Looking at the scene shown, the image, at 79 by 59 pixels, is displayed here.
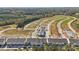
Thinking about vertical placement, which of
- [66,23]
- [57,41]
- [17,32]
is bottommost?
[57,41]

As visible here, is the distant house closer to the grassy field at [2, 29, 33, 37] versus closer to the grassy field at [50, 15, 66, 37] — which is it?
the grassy field at [50, 15, 66, 37]

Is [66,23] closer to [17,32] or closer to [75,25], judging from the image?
[75,25]

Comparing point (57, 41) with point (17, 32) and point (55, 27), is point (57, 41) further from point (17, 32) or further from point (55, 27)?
point (17, 32)

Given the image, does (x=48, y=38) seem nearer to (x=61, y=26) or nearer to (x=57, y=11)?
(x=61, y=26)

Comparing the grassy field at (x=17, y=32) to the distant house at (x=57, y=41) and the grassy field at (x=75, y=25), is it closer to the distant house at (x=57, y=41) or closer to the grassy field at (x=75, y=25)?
the distant house at (x=57, y=41)

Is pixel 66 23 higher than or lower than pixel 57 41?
higher

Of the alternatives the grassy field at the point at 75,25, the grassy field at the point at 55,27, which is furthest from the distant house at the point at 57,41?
the grassy field at the point at 75,25

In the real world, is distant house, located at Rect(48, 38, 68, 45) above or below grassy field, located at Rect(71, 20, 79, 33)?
below

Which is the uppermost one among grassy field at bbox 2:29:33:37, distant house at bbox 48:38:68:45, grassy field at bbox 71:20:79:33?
grassy field at bbox 71:20:79:33

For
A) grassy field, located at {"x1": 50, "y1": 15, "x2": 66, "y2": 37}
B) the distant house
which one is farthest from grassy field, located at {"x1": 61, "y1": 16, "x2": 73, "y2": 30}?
the distant house

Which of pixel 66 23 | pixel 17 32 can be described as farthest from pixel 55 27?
pixel 17 32

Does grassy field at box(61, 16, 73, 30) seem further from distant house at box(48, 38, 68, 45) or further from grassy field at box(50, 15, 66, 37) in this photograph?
distant house at box(48, 38, 68, 45)
